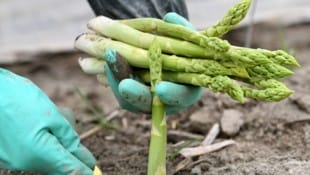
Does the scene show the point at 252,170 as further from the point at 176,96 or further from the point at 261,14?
the point at 261,14

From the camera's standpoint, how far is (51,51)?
111 inches

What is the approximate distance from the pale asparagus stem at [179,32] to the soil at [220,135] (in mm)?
353

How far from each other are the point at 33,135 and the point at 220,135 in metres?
0.64

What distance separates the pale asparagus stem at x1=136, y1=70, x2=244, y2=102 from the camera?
51.4 inches

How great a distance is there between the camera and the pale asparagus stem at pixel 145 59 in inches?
53.6

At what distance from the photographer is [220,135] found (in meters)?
1.86

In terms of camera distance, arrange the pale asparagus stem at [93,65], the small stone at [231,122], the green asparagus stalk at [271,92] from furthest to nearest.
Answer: the small stone at [231,122], the pale asparagus stem at [93,65], the green asparagus stalk at [271,92]

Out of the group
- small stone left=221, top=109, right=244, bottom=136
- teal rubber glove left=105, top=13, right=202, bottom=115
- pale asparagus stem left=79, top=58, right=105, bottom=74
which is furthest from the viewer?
small stone left=221, top=109, right=244, bottom=136

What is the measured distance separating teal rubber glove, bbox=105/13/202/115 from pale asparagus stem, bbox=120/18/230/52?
0.12ft

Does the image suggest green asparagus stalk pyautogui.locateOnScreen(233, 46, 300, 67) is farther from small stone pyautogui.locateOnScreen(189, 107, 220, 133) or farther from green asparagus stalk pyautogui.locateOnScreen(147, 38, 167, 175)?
small stone pyautogui.locateOnScreen(189, 107, 220, 133)

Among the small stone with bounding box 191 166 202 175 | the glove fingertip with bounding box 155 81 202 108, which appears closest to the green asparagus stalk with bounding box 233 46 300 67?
the glove fingertip with bounding box 155 81 202 108

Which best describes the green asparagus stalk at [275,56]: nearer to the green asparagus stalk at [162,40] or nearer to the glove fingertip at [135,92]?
the green asparagus stalk at [162,40]

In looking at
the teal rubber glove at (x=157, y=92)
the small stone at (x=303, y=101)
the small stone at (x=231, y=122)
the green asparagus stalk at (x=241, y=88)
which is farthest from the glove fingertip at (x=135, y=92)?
the small stone at (x=303, y=101)

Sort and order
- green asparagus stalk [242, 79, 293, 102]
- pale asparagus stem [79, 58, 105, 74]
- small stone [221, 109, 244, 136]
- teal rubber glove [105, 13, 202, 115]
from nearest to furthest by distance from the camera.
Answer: green asparagus stalk [242, 79, 293, 102] → teal rubber glove [105, 13, 202, 115] → pale asparagus stem [79, 58, 105, 74] → small stone [221, 109, 244, 136]
